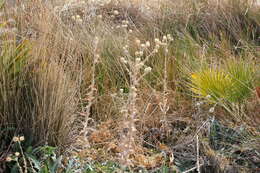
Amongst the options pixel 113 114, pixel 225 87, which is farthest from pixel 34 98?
pixel 225 87

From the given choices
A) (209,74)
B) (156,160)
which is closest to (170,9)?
(209,74)

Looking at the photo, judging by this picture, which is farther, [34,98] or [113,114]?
[113,114]

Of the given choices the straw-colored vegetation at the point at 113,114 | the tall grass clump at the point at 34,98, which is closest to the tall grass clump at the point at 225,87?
the straw-colored vegetation at the point at 113,114

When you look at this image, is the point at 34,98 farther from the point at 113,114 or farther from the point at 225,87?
the point at 225,87

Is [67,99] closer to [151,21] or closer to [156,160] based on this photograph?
[156,160]

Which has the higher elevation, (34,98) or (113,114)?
(34,98)

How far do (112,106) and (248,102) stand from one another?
39.4 inches

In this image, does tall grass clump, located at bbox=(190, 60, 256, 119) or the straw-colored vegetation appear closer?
the straw-colored vegetation

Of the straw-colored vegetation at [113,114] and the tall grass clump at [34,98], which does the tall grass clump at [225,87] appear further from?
the tall grass clump at [34,98]

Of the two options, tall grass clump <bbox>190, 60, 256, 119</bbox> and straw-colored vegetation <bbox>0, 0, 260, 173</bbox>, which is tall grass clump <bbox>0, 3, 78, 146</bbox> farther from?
Result: tall grass clump <bbox>190, 60, 256, 119</bbox>

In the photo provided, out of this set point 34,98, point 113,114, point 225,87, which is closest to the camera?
point 34,98

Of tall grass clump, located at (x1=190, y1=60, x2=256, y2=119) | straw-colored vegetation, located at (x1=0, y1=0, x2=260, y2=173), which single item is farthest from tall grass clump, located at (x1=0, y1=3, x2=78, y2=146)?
tall grass clump, located at (x1=190, y1=60, x2=256, y2=119)

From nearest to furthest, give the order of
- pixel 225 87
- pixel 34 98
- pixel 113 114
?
1. pixel 34 98
2. pixel 225 87
3. pixel 113 114

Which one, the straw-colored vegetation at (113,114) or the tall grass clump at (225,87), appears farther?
the tall grass clump at (225,87)
